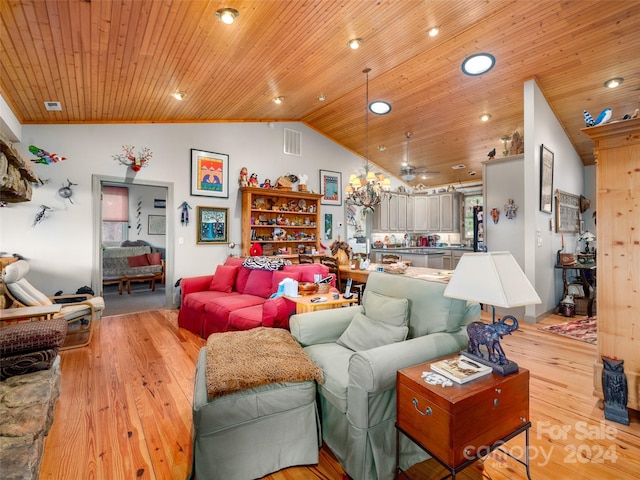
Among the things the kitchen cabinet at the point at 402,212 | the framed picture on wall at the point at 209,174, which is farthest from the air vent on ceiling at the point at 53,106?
the kitchen cabinet at the point at 402,212

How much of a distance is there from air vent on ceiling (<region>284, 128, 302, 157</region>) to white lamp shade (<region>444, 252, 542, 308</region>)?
565cm

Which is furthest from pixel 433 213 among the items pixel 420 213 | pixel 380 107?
pixel 380 107

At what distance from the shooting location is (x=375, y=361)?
61.9 inches

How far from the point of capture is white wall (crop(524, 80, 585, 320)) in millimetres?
4441

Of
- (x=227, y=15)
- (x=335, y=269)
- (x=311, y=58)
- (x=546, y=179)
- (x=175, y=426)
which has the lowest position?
(x=175, y=426)

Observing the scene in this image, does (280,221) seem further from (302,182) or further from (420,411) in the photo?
(420,411)

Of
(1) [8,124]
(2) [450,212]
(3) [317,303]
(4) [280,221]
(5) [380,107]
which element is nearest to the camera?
(3) [317,303]

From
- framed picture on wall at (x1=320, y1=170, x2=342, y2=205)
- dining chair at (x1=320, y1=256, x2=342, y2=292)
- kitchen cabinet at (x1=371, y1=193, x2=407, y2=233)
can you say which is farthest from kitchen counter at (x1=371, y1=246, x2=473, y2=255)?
dining chair at (x1=320, y1=256, x2=342, y2=292)

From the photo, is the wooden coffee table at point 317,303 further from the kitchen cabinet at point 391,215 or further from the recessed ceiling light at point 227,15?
the kitchen cabinet at point 391,215

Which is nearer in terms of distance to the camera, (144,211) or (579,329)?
(579,329)

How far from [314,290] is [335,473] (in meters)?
1.71

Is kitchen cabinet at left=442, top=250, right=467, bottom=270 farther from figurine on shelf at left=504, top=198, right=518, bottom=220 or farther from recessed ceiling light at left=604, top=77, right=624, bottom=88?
recessed ceiling light at left=604, top=77, right=624, bottom=88

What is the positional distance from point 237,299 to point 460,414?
299 cm

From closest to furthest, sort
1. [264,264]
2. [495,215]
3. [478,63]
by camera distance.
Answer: [264,264] → [478,63] → [495,215]
